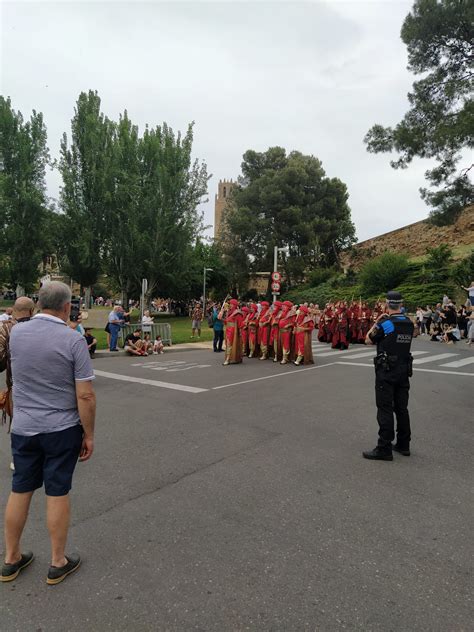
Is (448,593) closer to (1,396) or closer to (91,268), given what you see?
(1,396)

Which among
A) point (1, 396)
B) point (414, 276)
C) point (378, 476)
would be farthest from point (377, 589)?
point (414, 276)

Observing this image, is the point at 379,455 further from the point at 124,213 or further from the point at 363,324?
the point at 124,213

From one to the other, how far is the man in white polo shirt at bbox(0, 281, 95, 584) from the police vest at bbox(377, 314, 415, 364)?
347cm

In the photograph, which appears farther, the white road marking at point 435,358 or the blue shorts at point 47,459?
the white road marking at point 435,358

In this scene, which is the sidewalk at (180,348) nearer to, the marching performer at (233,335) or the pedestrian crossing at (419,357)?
the marching performer at (233,335)

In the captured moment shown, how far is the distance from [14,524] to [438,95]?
2234 cm

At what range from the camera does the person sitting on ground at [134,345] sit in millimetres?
14852

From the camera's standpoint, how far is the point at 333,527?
3.29 meters

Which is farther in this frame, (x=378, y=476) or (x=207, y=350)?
(x=207, y=350)

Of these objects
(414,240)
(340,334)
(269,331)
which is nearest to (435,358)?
(340,334)

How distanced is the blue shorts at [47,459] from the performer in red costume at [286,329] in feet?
33.4

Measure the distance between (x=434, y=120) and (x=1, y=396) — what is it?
2072 cm

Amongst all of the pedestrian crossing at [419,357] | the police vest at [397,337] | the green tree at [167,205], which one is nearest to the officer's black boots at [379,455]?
the police vest at [397,337]

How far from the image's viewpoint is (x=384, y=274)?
36.4 meters
